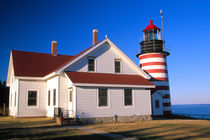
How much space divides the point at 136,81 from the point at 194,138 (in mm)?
9455

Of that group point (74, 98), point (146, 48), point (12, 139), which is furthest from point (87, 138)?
point (146, 48)

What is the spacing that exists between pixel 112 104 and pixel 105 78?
2.14 meters

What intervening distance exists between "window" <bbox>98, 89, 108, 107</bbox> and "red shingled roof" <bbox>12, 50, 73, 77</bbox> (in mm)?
7106

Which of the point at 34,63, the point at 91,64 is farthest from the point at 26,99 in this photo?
the point at 91,64

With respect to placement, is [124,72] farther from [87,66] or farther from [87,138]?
[87,138]

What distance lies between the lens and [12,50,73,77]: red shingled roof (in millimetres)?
21250

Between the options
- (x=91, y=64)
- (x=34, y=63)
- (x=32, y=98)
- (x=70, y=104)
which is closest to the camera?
(x=70, y=104)

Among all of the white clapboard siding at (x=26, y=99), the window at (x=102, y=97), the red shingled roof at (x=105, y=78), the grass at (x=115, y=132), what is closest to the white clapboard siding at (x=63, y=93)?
the red shingled roof at (x=105, y=78)

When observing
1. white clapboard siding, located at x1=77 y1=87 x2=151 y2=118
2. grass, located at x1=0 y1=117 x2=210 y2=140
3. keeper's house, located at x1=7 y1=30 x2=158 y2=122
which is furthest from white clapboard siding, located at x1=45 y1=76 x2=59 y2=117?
grass, located at x1=0 y1=117 x2=210 y2=140

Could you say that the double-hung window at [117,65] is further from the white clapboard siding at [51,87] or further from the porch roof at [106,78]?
the white clapboard siding at [51,87]

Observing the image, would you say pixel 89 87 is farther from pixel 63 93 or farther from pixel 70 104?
pixel 63 93

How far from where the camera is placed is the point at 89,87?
16.6 metres

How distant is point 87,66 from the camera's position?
18531mm

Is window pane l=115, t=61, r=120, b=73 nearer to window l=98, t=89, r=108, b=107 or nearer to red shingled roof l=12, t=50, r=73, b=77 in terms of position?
window l=98, t=89, r=108, b=107
